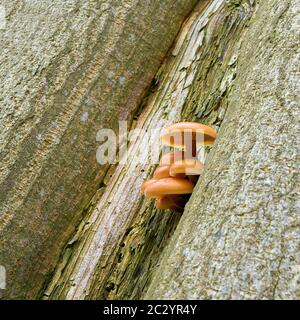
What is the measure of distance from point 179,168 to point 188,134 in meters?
0.15

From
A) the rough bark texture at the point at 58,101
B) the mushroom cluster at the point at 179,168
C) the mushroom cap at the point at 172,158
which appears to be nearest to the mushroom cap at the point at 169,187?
the mushroom cluster at the point at 179,168

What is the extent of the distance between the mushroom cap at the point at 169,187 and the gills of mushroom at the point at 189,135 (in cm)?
16

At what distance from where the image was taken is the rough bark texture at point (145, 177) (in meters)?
2.14

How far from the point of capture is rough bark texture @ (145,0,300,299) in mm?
1365

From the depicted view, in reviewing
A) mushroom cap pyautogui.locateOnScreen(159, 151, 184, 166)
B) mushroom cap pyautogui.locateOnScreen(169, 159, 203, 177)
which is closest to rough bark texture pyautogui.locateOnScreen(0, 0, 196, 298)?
mushroom cap pyautogui.locateOnScreen(159, 151, 184, 166)

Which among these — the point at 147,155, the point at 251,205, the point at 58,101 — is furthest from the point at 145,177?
the point at 251,205

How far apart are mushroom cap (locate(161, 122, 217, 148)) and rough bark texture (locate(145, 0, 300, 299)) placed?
0.51 feet

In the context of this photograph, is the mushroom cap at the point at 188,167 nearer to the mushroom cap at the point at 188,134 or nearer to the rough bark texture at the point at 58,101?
the mushroom cap at the point at 188,134

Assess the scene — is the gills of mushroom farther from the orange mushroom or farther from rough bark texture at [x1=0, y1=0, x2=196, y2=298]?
rough bark texture at [x1=0, y1=0, x2=196, y2=298]

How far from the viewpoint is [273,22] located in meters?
2.03

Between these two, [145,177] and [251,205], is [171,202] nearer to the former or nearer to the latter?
[145,177]

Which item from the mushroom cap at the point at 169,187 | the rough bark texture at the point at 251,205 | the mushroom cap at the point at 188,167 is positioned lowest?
the mushroom cap at the point at 169,187
